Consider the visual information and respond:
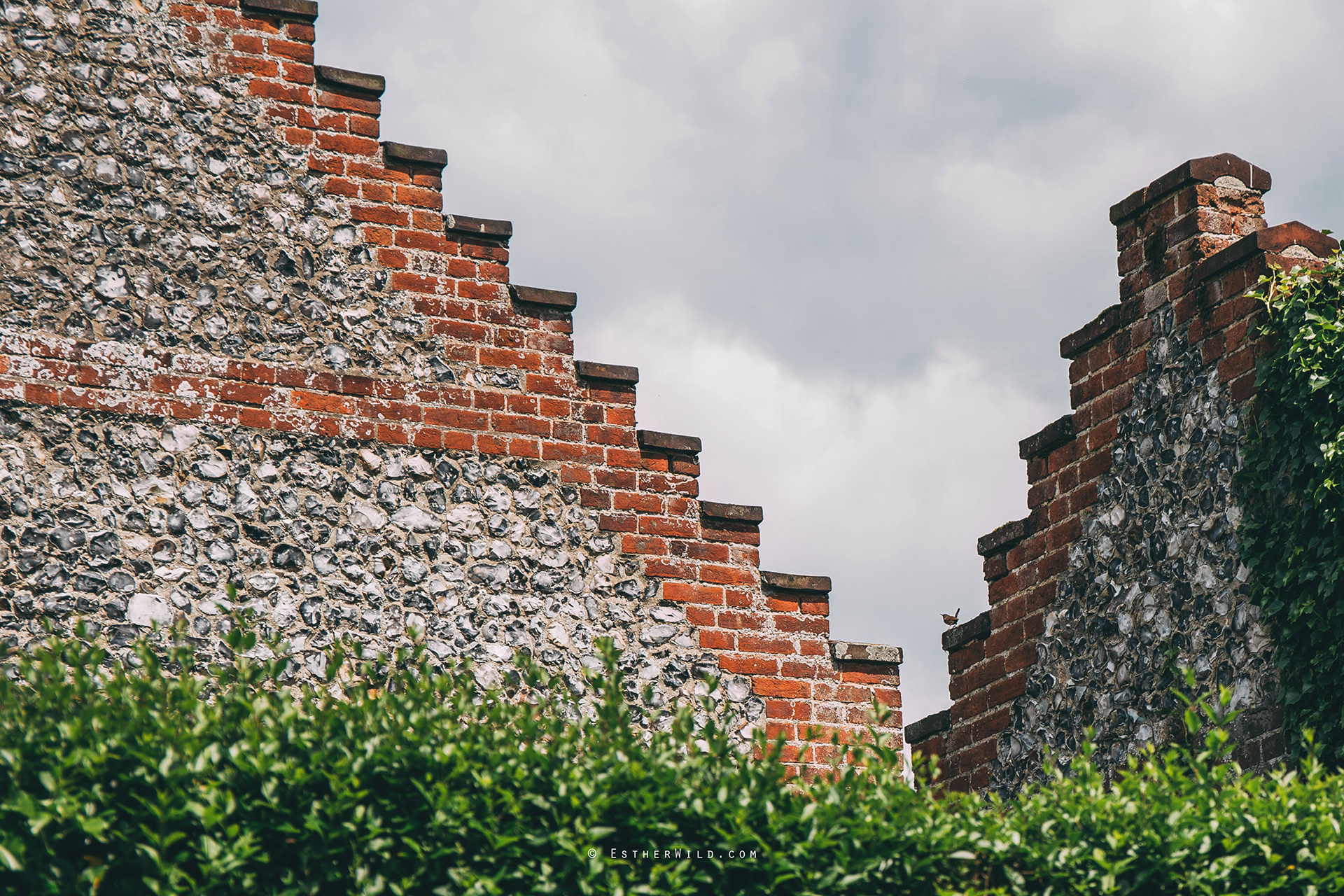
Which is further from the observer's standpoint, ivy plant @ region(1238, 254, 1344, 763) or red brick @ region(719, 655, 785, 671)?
red brick @ region(719, 655, 785, 671)

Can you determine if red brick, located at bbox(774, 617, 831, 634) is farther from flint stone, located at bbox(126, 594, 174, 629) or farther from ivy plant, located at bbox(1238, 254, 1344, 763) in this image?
flint stone, located at bbox(126, 594, 174, 629)

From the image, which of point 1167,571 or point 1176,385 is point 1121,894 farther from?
point 1176,385

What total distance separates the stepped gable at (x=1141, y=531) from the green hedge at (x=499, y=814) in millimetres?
2723

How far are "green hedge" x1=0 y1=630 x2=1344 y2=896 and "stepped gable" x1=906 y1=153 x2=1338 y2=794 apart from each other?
8.93 feet

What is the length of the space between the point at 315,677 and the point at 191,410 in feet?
5.24

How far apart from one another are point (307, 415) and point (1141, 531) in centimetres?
464

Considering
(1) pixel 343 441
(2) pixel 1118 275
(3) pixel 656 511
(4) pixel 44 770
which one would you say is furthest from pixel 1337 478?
(4) pixel 44 770

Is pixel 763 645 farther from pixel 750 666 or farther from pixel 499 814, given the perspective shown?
pixel 499 814

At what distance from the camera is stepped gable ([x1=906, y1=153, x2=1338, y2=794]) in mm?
7934

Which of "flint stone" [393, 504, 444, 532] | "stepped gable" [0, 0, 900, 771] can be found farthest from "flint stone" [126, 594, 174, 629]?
"flint stone" [393, 504, 444, 532]

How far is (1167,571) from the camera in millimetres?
8219

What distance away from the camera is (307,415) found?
8.63 m

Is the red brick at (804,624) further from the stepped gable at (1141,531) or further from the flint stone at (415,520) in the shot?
the flint stone at (415,520)

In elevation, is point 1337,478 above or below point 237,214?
below
